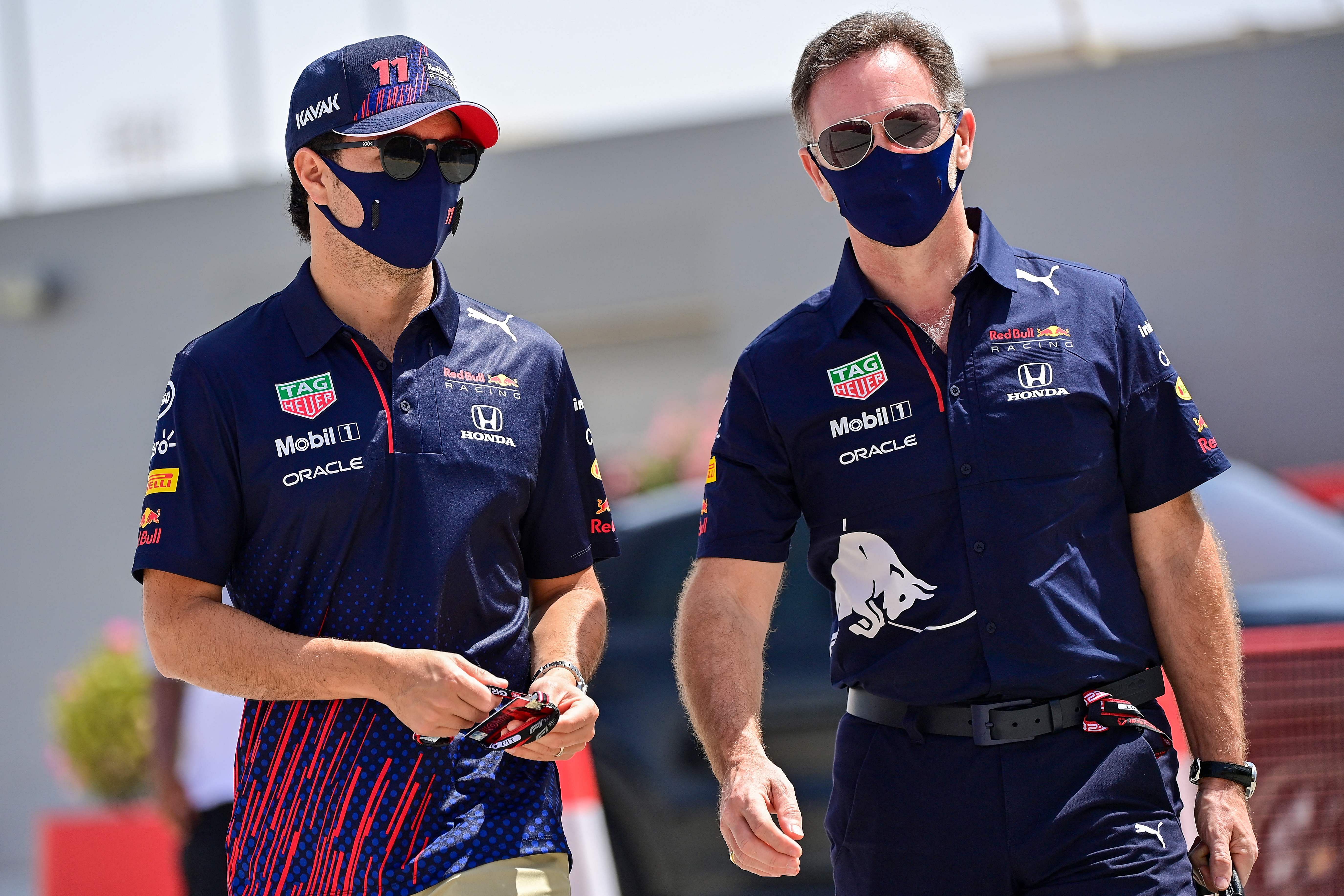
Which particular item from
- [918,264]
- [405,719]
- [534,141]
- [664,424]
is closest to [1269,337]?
[664,424]

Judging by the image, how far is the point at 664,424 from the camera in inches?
397

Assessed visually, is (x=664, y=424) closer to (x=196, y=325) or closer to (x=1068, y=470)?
(x=196, y=325)

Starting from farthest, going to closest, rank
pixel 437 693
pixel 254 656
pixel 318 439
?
pixel 318 439 < pixel 254 656 < pixel 437 693

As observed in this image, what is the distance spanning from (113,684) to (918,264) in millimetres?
6243

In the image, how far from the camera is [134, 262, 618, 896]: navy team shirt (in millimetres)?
2406

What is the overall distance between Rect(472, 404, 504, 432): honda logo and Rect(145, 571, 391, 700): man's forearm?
451mm

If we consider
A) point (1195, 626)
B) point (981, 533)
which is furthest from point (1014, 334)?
point (1195, 626)

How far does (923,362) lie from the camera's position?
2.66m

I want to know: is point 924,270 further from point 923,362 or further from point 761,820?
point 761,820

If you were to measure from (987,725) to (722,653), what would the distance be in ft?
1.70

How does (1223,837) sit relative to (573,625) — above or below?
below

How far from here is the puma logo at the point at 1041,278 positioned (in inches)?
108

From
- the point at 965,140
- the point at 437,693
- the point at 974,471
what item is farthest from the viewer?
the point at 965,140

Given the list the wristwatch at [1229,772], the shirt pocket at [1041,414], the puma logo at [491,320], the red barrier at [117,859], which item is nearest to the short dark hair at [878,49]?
the puma logo at [491,320]
